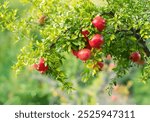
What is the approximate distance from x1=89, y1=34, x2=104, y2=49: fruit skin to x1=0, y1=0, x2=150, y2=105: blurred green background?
4421mm

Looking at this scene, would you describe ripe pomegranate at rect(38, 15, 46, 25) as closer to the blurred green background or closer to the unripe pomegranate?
the unripe pomegranate

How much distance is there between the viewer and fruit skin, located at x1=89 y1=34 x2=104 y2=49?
3037 mm

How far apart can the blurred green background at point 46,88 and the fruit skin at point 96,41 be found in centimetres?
442

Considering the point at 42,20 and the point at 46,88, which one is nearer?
the point at 42,20

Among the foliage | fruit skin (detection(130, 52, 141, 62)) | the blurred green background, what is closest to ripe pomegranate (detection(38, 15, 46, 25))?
the foliage

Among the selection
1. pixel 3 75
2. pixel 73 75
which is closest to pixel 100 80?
pixel 73 75

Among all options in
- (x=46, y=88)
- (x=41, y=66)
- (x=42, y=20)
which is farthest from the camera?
(x=46, y=88)

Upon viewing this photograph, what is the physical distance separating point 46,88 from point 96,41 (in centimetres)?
727

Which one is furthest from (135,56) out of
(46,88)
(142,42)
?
(46,88)

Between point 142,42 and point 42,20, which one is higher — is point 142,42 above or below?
below

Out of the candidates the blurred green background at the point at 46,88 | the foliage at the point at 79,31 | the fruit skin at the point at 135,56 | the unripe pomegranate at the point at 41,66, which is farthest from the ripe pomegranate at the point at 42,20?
the blurred green background at the point at 46,88

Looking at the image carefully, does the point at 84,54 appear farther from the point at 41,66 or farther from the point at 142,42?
the point at 142,42

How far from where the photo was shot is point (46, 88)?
10.3 m

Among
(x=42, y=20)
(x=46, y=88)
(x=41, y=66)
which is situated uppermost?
(x=46, y=88)
